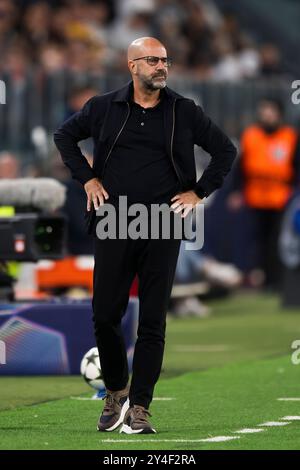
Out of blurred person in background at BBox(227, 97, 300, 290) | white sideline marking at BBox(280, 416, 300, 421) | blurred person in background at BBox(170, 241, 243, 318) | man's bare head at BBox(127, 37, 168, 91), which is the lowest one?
blurred person in background at BBox(170, 241, 243, 318)

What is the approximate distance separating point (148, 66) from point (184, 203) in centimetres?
84

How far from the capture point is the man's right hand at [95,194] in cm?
941

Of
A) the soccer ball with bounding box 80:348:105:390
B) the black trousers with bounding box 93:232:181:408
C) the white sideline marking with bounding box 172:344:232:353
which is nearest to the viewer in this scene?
the black trousers with bounding box 93:232:181:408

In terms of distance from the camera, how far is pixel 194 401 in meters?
11.0

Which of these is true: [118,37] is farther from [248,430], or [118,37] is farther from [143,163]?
[248,430]

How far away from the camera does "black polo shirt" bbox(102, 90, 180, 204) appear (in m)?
9.38

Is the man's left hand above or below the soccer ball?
above

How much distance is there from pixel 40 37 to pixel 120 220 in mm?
13209

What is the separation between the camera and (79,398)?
11.3 m

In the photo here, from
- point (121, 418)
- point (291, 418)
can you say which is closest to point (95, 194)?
point (121, 418)

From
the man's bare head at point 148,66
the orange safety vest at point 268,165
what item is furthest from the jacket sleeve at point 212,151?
the orange safety vest at point 268,165

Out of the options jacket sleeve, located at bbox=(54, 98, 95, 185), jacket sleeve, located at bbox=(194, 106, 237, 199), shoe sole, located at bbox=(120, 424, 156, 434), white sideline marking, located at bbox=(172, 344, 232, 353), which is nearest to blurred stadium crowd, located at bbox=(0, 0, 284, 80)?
white sideline marking, located at bbox=(172, 344, 232, 353)

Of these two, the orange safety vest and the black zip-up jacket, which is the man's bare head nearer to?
the black zip-up jacket

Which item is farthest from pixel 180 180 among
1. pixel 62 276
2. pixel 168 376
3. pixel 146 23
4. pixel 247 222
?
pixel 146 23
